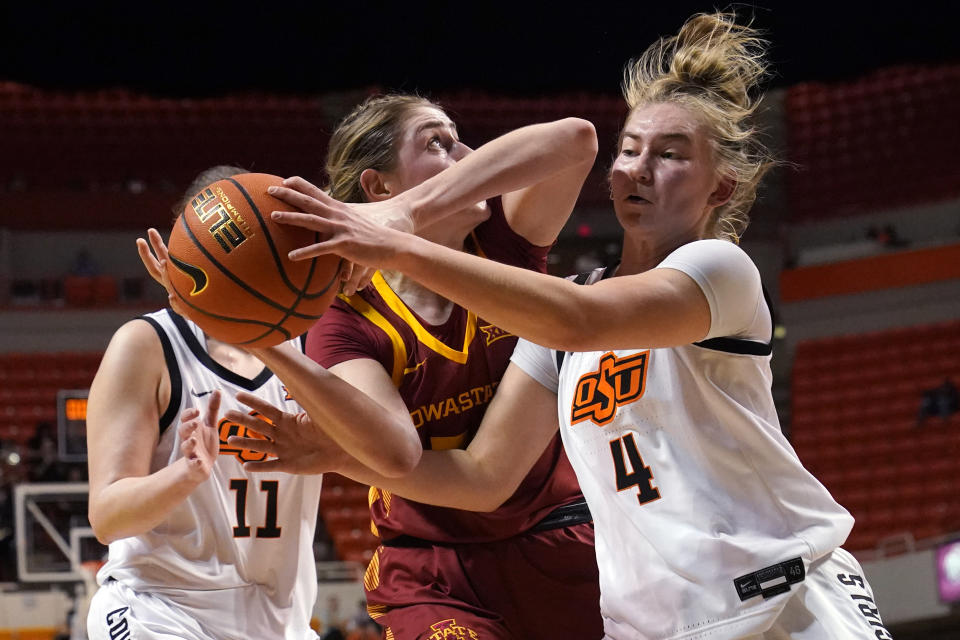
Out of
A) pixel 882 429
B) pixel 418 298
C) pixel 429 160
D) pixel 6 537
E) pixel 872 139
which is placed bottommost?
pixel 6 537

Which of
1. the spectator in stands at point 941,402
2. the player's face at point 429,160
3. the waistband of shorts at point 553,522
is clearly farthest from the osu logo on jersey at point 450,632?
the spectator in stands at point 941,402

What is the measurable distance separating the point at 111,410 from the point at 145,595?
0.51 metres

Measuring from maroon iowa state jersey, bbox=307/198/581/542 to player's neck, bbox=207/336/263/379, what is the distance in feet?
1.49

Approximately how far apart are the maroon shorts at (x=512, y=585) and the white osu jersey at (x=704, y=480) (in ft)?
1.31

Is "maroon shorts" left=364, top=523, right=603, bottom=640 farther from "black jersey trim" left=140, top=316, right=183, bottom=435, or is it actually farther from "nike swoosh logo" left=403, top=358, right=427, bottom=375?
"black jersey trim" left=140, top=316, right=183, bottom=435

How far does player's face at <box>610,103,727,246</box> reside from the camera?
7.95ft

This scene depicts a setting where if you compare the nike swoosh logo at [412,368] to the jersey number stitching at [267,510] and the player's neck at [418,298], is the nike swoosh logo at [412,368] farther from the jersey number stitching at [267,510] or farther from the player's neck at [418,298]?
the jersey number stitching at [267,510]

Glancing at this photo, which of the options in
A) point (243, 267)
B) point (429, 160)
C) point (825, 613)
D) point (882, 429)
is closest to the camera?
point (243, 267)

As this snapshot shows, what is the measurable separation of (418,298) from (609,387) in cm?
69

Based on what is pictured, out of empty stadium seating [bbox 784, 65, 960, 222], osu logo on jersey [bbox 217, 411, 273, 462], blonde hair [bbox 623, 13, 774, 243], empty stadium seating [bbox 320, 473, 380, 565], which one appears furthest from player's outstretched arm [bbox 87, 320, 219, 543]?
empty stadium seating [bbox 784, 65, 960, 222]

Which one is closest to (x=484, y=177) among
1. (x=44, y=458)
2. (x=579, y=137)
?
(x=579, y=137)

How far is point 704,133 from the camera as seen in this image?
246cm

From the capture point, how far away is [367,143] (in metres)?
2.93

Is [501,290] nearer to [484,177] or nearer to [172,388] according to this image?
[484,177]
